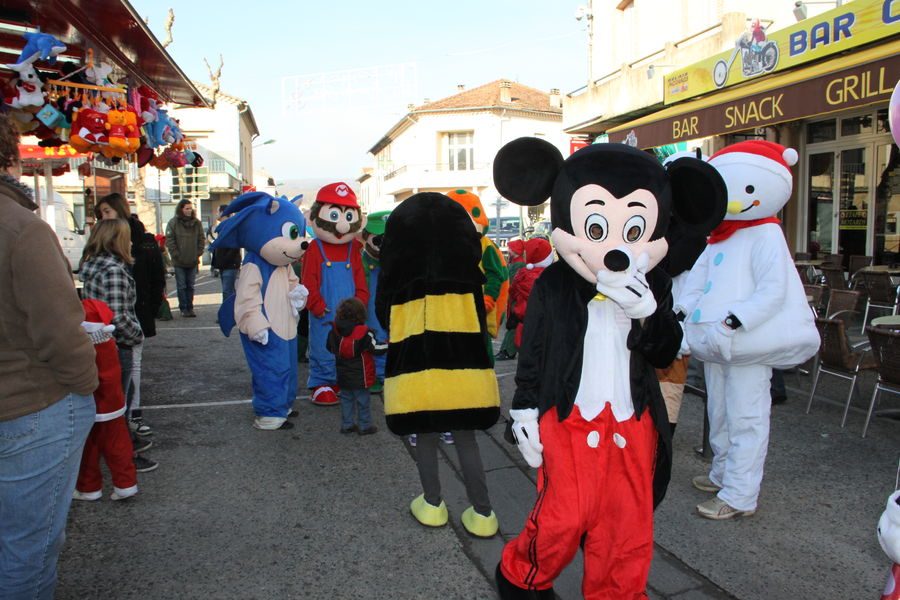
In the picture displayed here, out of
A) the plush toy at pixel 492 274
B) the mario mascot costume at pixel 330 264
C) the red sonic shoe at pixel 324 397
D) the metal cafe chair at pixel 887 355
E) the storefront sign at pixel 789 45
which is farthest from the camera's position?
the storefront sign at pixel 789 45

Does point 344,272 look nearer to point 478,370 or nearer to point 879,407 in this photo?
point 478,370

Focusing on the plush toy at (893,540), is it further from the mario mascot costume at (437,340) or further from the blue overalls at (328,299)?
the blue overalls at (328,299)

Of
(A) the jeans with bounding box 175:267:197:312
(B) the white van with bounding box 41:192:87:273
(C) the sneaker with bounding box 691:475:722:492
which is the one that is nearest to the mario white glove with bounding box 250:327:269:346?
(C) the sneaker with bounding box 691:475:722:492

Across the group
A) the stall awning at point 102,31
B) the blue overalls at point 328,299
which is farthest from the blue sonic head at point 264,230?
the stall awning at point 102,31

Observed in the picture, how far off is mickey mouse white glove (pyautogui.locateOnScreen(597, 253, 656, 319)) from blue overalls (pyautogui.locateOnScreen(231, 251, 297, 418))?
3211mm

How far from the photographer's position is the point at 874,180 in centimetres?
989

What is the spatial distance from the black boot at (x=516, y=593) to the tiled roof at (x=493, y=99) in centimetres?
3751

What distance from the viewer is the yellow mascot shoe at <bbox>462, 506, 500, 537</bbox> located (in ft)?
10.9

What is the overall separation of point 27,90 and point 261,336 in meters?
2.20

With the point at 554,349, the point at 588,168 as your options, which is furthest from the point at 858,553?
the point at 588,168

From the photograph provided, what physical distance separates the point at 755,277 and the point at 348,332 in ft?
8.70

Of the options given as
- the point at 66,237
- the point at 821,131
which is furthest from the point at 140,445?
the point at 821,131

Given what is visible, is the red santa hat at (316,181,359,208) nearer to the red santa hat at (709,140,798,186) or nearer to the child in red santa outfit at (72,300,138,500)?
the child in red santa outfit at (72,300,138,500)

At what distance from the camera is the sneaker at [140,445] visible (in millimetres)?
4445
